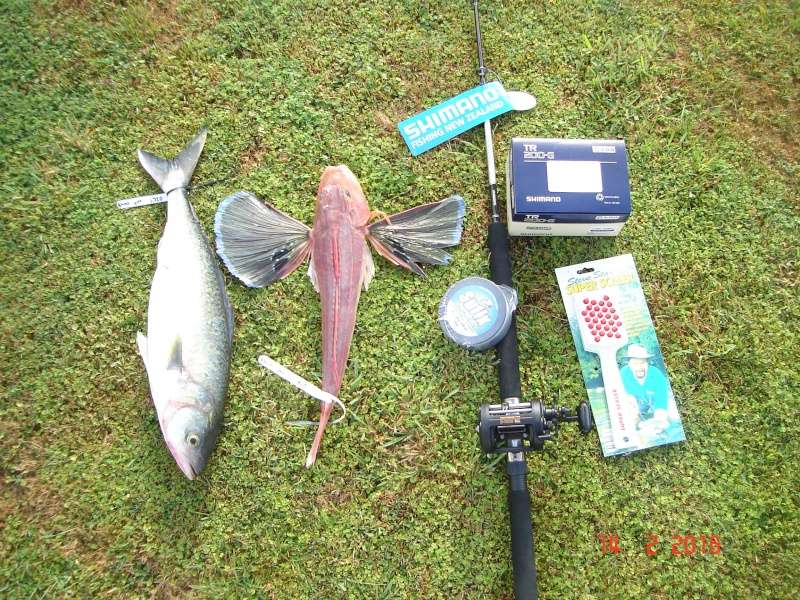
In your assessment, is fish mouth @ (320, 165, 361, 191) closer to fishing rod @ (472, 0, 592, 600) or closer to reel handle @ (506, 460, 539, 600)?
fishing rod @ (472, 0, 592, 600)

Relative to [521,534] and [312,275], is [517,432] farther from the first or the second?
[312,275]

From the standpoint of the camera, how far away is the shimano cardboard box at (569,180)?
2936 mm

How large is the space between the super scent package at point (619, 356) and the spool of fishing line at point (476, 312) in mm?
473

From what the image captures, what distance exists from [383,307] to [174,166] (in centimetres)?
152

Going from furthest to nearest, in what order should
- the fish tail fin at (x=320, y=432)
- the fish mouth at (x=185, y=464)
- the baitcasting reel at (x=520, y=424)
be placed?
1. the fish tail fin at (x=320, y=432)
2. the fish mouth at (x=185, y=464)
3. the baitcasting reel at (x=520, y=424)

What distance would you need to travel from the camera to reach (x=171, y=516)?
9.84 feet

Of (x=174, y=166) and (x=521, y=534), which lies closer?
(x=521, y=534)

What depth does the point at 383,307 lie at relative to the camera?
3.21m

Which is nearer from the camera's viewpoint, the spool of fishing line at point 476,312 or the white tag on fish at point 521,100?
the spool of fishing line at point 476,312

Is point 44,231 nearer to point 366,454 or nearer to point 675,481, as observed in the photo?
point 366,454

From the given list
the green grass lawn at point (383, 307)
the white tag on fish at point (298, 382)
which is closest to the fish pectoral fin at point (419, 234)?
the green grass lawn at point (383, 307)

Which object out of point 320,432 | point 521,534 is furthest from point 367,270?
point 521,534
